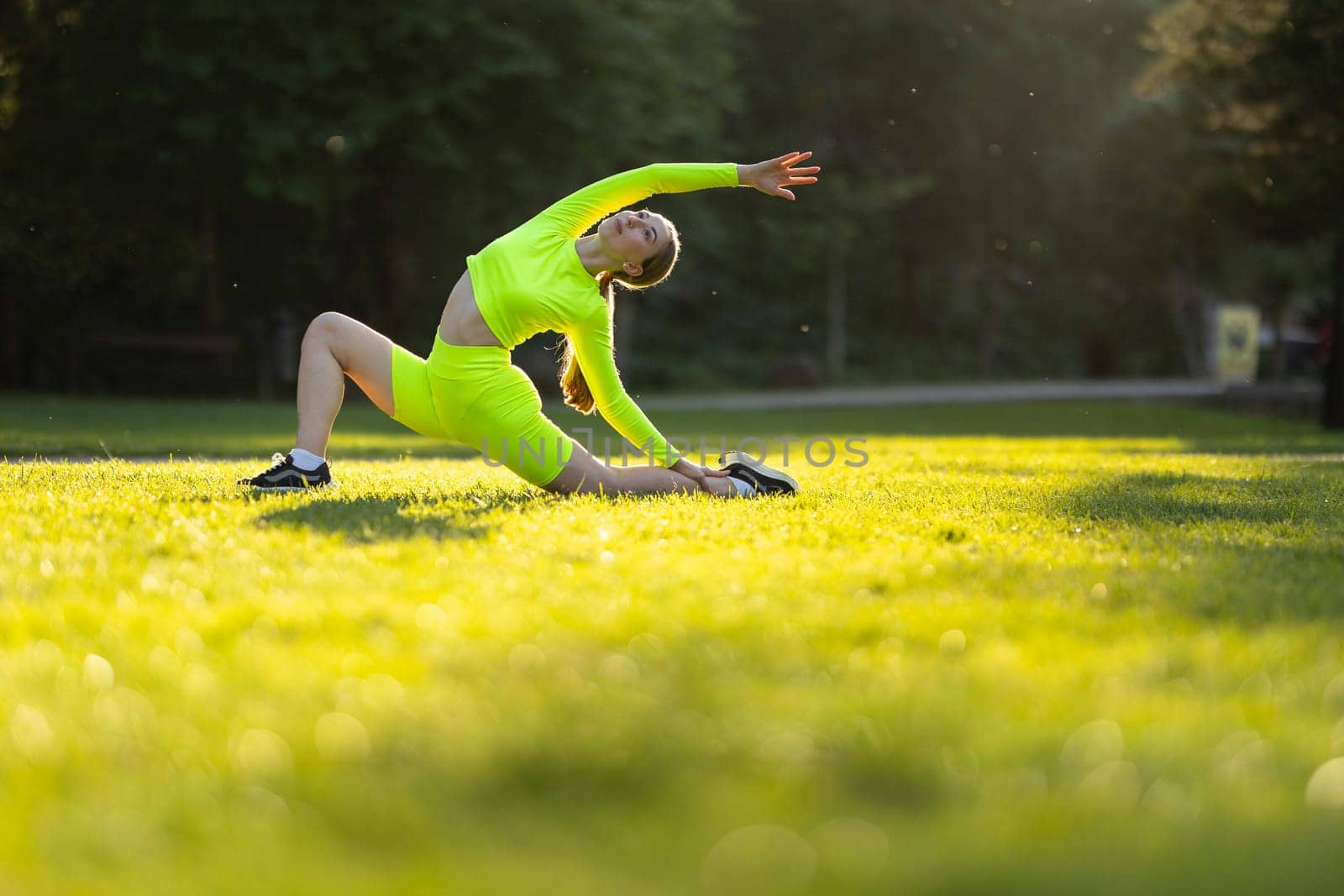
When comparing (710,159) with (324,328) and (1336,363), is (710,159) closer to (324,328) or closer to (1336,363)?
(1336,363)

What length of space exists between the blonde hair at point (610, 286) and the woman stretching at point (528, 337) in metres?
0.01

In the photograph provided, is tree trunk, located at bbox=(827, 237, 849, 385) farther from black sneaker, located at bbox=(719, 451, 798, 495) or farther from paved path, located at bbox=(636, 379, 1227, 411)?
black sneaker, located at bbox=(719, 451, 798, 495)

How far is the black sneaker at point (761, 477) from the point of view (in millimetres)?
6344

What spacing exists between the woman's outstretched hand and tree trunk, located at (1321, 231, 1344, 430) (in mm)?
14203

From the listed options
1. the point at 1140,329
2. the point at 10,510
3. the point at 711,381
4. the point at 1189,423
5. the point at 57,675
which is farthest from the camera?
the point at 1140,329

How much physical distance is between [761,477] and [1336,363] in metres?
14.5

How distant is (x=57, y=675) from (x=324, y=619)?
2.13 ft

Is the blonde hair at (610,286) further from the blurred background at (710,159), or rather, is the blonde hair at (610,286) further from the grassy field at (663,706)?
the blurred background at (710,159)

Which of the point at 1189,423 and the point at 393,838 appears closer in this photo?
the point at 393,838

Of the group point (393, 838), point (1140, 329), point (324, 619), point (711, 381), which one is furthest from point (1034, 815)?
point (1140, 329)

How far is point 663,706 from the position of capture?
7.91 feet

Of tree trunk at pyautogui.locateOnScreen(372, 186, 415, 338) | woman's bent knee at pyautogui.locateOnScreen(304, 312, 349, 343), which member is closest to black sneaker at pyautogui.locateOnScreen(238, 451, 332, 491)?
woman's bent knee at pyautogui.locateOnScreen(304, 312, 349, 343)

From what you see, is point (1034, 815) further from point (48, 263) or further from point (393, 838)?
point (48, 263)

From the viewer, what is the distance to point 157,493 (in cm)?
584
